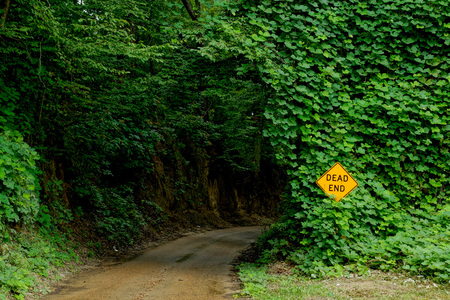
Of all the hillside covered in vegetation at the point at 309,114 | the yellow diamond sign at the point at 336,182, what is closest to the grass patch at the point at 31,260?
the hillside covered in vegetation at the point at 309,114

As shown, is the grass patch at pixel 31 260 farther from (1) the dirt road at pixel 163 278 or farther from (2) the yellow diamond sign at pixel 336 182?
(2) the yellow diamond sign at pixel 336 182

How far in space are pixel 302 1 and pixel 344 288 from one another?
7.09 metres

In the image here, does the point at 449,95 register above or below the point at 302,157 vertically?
above

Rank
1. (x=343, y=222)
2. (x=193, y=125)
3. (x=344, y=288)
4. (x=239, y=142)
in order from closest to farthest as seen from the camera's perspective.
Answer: (x=344, y=288), (x=343, y=222), (x=193, y=125), (x=239, y=142)

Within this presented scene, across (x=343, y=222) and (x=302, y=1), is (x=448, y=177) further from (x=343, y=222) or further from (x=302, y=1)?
(x=302, y=1)

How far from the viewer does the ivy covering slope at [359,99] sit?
9211 millimetres

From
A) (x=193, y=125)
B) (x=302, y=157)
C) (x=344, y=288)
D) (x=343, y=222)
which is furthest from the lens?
(x=193, y=125)

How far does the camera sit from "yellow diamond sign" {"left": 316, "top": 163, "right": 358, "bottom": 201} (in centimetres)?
817

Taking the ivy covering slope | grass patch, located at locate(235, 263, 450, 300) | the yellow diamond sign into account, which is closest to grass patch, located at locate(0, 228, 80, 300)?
grass patch, located at locate(235, 263, 450, 300)

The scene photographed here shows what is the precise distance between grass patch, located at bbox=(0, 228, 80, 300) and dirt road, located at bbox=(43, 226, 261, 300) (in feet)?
1.53

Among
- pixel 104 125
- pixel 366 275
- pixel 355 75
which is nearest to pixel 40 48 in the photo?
pixel 104 125

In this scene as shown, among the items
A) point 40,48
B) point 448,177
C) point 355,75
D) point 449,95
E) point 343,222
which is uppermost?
point 40,48

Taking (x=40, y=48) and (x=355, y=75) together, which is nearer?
(x=40, y=48)

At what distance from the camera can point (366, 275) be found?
24.6 ft
